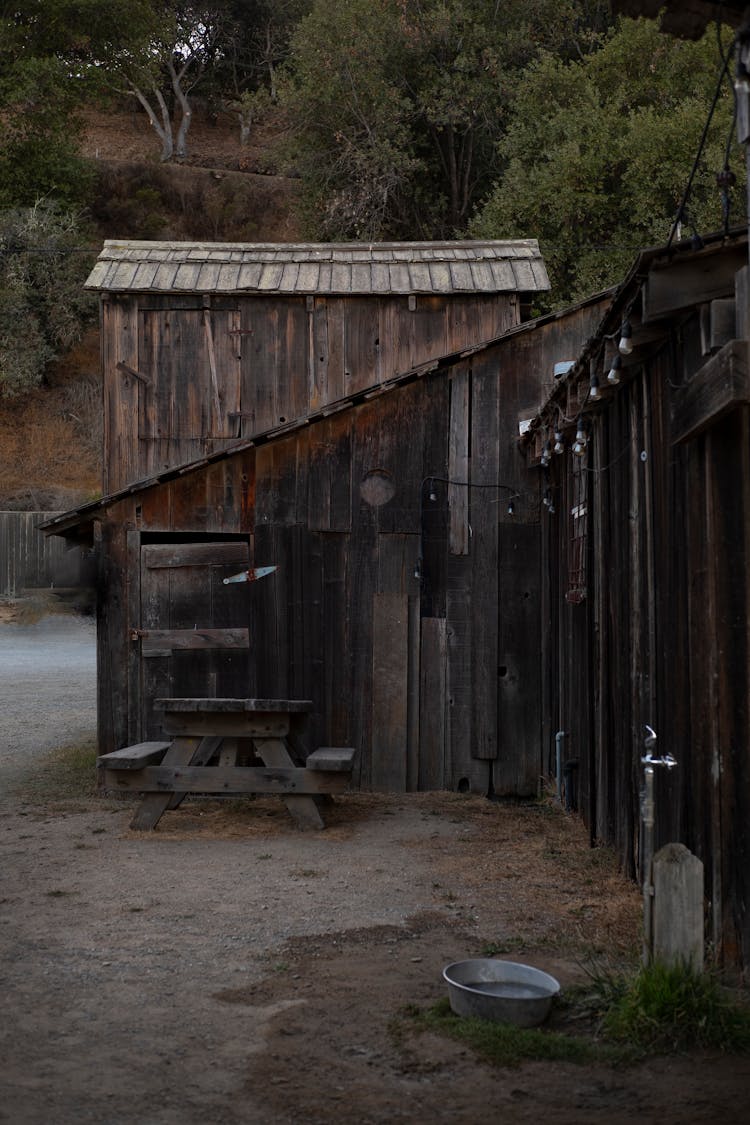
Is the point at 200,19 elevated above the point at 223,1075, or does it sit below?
above

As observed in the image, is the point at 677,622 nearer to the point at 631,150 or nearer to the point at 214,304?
the point at 214,304

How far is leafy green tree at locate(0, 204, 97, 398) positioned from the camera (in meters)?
30.9

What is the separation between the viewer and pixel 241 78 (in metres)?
44.9

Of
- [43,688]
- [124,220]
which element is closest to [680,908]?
[43,688]

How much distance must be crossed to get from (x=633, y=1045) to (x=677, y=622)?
2.13m

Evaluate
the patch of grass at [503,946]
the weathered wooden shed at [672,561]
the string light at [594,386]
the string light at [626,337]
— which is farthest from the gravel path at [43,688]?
the string light at [626,337]

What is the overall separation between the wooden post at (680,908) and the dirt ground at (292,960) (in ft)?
1.19

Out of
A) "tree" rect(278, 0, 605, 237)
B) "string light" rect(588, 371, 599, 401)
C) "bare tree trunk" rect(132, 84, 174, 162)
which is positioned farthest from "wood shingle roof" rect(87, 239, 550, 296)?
"bare tree trunk" rect(132, 84, 174, 162)

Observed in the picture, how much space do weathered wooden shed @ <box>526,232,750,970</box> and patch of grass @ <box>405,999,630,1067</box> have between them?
Answer: 2.84ft

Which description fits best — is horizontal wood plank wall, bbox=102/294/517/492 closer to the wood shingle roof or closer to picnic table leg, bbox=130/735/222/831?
the wood shingle roof

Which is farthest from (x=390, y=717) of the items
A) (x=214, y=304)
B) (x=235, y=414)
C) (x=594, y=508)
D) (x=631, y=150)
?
(x=631, y=150)

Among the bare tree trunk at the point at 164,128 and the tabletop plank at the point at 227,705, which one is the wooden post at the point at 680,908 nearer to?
the tabletop plank at the point at 227,705

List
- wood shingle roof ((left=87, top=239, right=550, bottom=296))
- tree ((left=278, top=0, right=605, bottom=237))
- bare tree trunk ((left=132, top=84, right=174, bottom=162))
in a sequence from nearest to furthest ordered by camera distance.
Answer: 1. wood shingle roof ((left=87, top=239, right=550, bottom=296))
2. tree ((left=278, top=0, right=605, bottom=237))
3. bare tree trunk ((left=132, top=84, right=174, bottom=162))

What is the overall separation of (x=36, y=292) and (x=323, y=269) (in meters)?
19.6
